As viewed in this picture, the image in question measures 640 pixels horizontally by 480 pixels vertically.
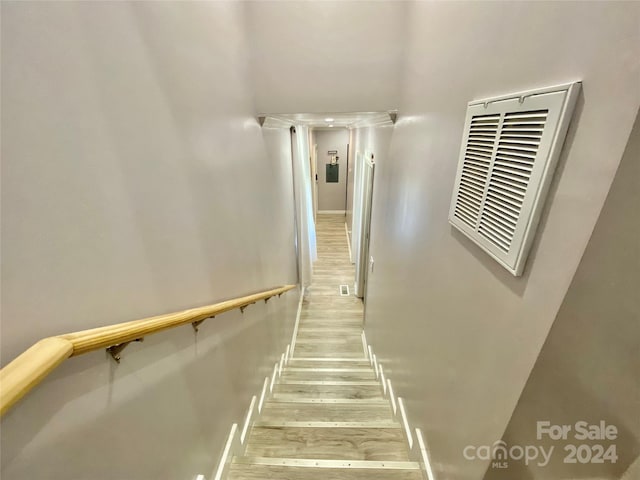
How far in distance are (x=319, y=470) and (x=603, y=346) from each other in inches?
60.7

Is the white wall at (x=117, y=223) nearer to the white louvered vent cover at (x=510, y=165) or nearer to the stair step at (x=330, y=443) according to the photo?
the stair step at (x=330, y=443)

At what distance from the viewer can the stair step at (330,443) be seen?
168cm

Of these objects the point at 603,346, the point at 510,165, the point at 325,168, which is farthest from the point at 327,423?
the point at 325,168

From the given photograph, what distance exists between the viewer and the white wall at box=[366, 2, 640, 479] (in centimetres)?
47

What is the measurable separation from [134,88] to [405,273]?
63.2 inches

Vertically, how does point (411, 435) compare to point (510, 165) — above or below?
below

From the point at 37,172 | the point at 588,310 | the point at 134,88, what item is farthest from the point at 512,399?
the point at 134,88

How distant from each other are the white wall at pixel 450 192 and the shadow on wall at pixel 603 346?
0.02 meters

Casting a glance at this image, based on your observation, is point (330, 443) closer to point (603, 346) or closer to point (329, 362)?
point (329, 362)

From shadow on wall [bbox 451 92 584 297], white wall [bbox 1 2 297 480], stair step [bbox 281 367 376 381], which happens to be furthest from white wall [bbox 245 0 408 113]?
stair step [bbox 281 367 376 381]

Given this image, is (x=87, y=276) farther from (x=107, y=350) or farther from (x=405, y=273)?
(x=405, y=273)

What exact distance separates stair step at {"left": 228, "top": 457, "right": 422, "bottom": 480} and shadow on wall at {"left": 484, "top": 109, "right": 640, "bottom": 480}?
1136 mm

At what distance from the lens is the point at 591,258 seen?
478mm

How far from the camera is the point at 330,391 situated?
2.47 m
